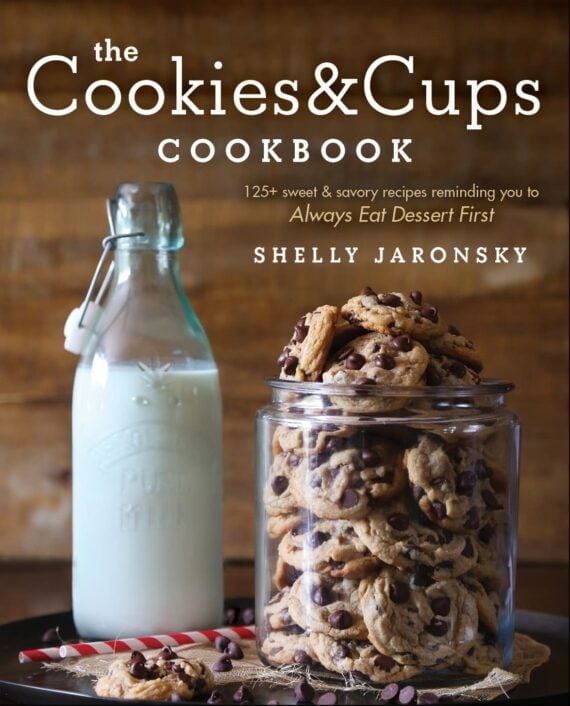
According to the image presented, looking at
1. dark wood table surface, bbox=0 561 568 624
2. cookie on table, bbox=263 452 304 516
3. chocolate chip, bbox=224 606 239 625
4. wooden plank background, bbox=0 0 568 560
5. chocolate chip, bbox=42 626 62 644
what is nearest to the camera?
cookie on table, bbox=263 452 304 516

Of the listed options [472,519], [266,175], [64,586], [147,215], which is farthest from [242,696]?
[266,175]

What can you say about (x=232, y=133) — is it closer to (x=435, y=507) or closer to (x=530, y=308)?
(x=530, y=308)

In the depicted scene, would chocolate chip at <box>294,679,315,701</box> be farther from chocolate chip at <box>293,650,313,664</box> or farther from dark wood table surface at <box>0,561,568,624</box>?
dark wood table surface at <box>0,561,568,624</box>

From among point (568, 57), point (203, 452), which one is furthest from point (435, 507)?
point (568, 57)

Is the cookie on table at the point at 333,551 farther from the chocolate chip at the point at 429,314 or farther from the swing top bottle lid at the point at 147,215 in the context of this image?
the swing top bottle lid at the point at 147,215

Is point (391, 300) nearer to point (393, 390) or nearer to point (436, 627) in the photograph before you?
point (393, 390)

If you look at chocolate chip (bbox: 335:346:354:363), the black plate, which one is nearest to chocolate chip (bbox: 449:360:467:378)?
chocolate chip (bbox: 335:346:354:363)
